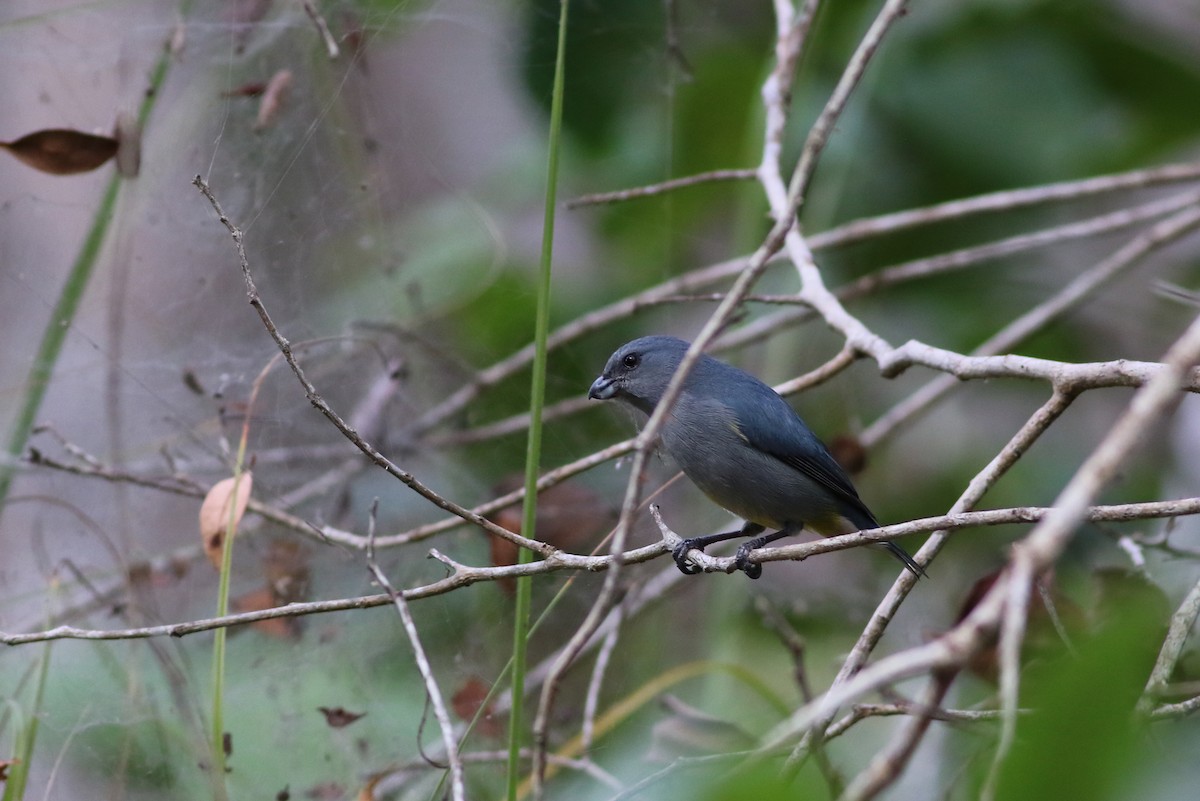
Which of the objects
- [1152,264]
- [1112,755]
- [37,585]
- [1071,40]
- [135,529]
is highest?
[1071,40]

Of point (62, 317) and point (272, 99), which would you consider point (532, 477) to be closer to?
point (62, 317)

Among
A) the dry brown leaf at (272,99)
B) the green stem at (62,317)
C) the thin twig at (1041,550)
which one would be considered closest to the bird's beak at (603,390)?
the dry brown leaf at (272,99)

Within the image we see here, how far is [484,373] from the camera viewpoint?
455 cm

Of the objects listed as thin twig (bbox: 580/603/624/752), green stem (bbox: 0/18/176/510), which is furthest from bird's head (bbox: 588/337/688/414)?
green stem (bbox: 0/18/176/510)

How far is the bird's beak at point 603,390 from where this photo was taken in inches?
146

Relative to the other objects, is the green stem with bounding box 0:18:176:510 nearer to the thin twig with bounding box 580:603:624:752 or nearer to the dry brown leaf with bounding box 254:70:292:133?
the dry brown leaf with bounding box 254:70:292:133

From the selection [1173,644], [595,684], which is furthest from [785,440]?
[1173,644]

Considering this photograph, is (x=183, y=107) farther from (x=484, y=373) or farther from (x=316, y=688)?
(x=316, y=688)

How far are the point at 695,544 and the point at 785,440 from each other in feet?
1.46

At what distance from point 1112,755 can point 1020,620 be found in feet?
0.53

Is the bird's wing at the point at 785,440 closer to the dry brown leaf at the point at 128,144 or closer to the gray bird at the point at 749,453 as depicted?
the gray bird at the point at 749,453

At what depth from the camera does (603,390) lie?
3.73 m

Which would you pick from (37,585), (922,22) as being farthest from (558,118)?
(922,22)

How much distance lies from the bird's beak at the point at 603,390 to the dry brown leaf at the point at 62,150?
1.68 m
